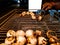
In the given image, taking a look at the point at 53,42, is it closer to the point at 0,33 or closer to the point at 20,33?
the point at 20,33

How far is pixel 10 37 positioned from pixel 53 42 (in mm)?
239

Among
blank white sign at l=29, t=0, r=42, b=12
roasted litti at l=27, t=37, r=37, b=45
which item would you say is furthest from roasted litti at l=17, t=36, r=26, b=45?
blank white sign at l=29, t=0, r=42, b=12

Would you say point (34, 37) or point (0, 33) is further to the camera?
point (0, 33)

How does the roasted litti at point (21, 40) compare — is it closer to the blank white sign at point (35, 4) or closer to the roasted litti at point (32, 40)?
the roasted litti at point (32, 40)

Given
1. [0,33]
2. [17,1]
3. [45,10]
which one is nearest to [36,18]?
[45,10]

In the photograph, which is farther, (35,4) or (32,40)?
(35,4)

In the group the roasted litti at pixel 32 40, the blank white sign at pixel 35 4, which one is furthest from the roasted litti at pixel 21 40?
the blank white sign at pixel 35 4

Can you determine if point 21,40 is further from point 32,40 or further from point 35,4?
point 35,4

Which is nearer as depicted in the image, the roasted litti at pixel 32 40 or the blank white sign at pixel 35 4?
the roasted litti at pixel 32 40

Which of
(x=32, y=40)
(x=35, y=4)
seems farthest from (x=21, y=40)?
(x=35, y=4)

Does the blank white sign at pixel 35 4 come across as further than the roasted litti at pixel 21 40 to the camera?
Yes

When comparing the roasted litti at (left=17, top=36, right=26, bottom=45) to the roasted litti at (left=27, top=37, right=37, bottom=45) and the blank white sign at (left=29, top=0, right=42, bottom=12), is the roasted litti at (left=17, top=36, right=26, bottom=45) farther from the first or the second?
the blank white sign at (left=29, top=0, right=42, bottom=12)

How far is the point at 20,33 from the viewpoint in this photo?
27.0 inches

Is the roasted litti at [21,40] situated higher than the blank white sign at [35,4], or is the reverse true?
the blank white sign at [35,4]
